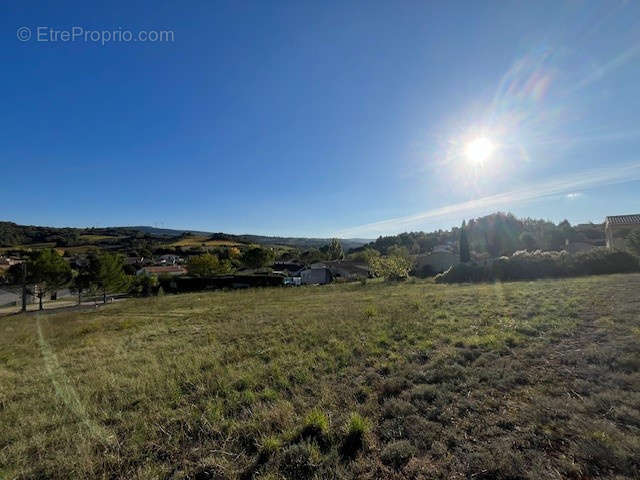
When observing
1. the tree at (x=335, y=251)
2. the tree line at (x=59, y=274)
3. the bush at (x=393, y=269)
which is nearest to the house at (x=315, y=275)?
the bush at (x=393, y=269)

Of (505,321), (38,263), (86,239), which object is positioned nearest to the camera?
(505,321)

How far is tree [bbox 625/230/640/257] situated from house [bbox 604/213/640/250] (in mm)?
4229

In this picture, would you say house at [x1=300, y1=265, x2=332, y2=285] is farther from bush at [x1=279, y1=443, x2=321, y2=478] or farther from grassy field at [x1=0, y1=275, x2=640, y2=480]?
bush at [x1=279, y1=443, x2=321, y2=478]

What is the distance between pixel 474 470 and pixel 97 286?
45845 mm

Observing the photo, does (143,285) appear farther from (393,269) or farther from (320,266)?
(393,269)

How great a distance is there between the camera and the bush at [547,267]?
22234 mm

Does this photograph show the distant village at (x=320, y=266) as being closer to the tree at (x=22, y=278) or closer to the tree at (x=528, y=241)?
the tree at (x=528, y=241)

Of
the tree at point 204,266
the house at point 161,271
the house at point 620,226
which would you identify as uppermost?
the house at point 620,226

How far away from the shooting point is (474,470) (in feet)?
9.36

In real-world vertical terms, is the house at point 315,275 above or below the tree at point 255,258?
below

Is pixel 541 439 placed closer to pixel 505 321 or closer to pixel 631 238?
pixel 505 321

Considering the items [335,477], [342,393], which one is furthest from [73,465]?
[342,393]

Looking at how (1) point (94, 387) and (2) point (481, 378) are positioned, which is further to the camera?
(1) point (94, 387)

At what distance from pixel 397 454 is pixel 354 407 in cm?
113
